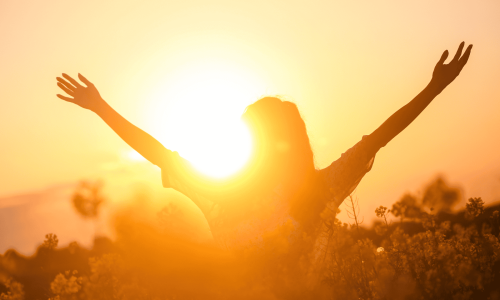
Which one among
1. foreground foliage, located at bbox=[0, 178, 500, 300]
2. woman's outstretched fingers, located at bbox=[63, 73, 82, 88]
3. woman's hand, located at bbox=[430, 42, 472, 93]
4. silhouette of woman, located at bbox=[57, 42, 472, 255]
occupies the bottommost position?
foreground foliage, located at bbox=[0, 178, 500, 300]

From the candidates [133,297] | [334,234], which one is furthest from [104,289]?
[334,234]

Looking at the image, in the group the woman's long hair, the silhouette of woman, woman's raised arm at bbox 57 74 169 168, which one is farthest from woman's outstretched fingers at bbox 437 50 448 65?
woman's raised arm at bbox 57 74 169 168

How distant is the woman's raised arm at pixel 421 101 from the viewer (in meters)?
2.88

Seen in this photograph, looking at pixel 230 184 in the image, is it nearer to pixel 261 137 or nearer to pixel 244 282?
pixel 261 137

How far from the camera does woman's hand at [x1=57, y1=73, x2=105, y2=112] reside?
3686 mm

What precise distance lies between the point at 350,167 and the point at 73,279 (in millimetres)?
7266

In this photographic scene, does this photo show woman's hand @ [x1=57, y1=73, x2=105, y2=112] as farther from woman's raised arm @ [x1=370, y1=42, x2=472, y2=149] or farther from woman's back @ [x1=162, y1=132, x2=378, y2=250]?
woman's raised arm @ [x1=370, y1=42, x2=472, y2=149]

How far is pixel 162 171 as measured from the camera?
3.56 metres

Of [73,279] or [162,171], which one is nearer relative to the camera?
[162,171]

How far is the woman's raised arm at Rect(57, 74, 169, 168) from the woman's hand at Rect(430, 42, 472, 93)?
234 cm

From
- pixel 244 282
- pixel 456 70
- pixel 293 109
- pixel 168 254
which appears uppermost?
pixel 293 109

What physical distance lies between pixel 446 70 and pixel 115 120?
9.58ft

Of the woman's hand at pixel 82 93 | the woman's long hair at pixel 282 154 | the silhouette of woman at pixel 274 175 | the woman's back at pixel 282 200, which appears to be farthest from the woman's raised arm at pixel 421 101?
the woman's hand at pixel 82 93

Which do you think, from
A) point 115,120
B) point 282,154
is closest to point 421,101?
point 282,154
